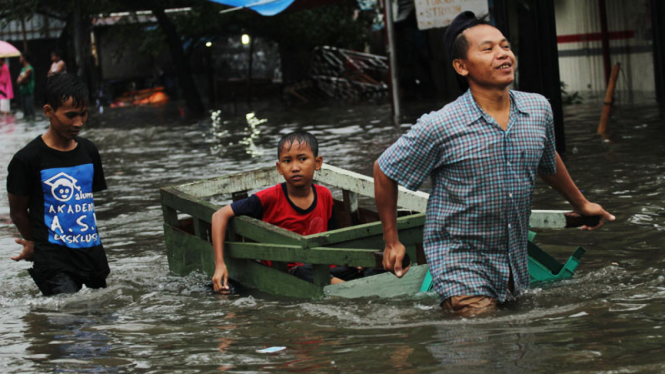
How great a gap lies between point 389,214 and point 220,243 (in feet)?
4.99

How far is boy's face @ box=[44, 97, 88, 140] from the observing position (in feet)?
17.2

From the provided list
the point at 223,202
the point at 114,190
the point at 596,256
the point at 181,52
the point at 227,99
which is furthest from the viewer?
the point at 227,99

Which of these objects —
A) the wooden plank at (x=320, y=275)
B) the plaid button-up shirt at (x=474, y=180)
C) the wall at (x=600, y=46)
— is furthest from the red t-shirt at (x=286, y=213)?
the wall at (x=600, y=46)

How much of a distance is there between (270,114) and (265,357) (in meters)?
17.9

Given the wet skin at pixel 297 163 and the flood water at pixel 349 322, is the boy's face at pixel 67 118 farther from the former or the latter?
the wet skin at pixel 297 163

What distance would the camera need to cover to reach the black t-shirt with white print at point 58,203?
528cm

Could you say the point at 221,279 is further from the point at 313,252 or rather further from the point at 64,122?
the point at 64,122

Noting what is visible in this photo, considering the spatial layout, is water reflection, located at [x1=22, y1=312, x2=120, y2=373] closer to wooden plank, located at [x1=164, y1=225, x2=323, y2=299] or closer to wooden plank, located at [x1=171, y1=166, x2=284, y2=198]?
wooden plank, located at [x1=164, y1=225, x2=323, y2=299]

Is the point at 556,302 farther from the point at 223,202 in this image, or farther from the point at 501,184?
the point at 223,202

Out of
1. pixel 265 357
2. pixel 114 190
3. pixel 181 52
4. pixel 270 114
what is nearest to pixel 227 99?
pixel 181 52

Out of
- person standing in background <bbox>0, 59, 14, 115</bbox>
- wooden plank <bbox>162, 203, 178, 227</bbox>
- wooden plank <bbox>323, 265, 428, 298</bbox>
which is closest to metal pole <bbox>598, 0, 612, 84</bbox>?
wooden plank <bbox>162, 203, 178, 227</bbox>

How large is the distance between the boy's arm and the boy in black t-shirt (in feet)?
2.20

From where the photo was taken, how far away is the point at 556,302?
4.88 meters

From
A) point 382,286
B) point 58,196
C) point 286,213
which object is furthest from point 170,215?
point 382,286
